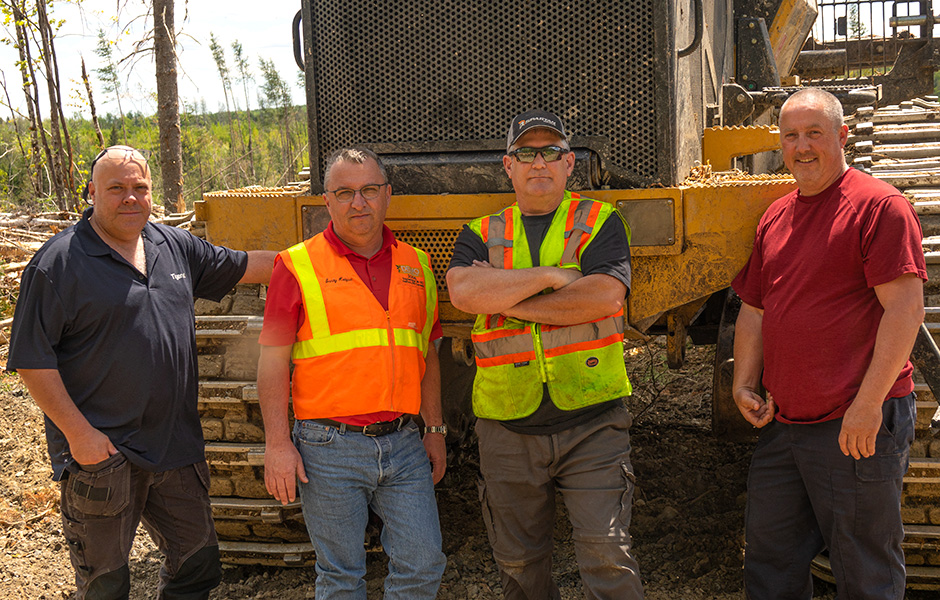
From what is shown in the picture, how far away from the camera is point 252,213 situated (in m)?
3.57

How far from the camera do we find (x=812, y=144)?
9.03 ft

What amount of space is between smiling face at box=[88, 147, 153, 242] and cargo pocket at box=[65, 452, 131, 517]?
2.53ft

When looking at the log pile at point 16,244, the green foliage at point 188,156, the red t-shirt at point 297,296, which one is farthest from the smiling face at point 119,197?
the green foliage at point 188,156

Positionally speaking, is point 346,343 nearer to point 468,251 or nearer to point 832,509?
point 468,251

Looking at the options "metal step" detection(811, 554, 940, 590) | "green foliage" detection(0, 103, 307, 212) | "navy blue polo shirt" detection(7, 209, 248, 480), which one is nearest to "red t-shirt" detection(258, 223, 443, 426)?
"navy blue polo shirt" detection(7, 209, 248, 480)

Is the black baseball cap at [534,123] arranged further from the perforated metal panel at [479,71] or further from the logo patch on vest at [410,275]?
the logo patch on vest at [410,275]

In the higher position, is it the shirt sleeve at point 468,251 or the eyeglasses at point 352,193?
the eyeglasses at point 352,193

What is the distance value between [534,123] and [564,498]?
131 centimetres

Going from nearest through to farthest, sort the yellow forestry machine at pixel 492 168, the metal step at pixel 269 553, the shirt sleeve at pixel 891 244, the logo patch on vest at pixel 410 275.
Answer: the shirt sleeve at pixel 891 244 → the logo patch on vest at pixel 410 275 → the yellow forestry machine at pixel 492 168 → the metal step at pixel 269 553

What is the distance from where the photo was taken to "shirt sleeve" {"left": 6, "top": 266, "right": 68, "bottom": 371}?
8.91ft

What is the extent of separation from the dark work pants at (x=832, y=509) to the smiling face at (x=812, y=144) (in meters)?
0.74

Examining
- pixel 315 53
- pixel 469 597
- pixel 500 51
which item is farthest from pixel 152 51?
pixel 469 597

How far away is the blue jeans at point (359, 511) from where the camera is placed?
9.57ft

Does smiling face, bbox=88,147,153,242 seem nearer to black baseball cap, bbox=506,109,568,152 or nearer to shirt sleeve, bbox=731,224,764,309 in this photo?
black baseball cap, bbox=506,109,568,152
